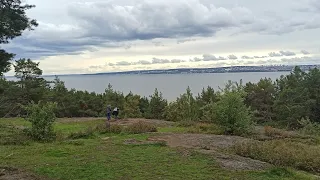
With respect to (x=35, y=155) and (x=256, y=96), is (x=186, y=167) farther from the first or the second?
(x=256, y=96)

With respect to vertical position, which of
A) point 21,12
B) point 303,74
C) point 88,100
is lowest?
point 88,100

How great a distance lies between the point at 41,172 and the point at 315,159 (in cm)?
972

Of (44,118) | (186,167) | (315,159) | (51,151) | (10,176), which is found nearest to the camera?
(10,176)

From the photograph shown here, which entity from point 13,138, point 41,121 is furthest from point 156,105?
point 13,138

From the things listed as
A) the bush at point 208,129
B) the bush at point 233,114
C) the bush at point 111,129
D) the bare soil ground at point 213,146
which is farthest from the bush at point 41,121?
the bush at point 233,114

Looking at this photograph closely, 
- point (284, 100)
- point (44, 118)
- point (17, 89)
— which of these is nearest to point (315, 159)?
point (44, 118)

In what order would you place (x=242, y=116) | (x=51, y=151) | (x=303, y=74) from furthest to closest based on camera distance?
(x=303, y=74) → (x=242, y=116) → (x=51, y=151)

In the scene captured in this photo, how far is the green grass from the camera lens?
35.5 feet

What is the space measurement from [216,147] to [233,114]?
19.2 ft

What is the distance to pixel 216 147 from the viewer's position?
669 inches

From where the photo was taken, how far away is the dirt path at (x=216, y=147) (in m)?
12.6

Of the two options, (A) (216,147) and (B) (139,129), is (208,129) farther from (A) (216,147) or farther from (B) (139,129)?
(A) (216,147)

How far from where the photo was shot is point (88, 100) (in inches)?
2279

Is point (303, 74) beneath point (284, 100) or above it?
above
